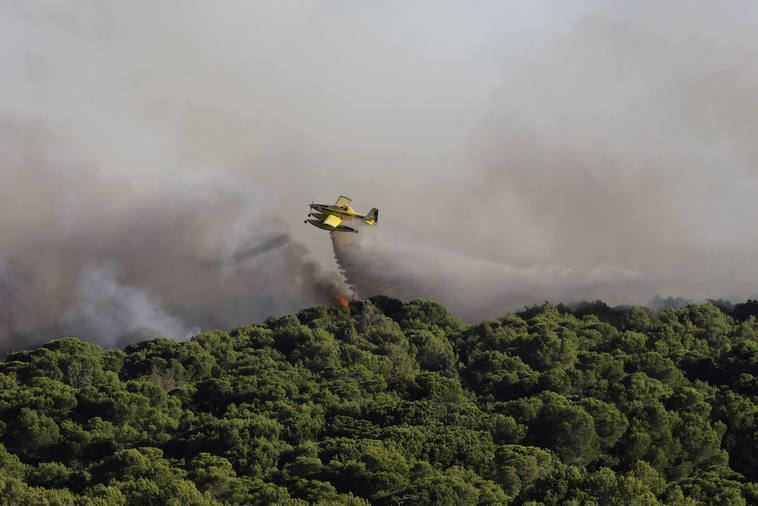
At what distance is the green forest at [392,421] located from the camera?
83.4 meters

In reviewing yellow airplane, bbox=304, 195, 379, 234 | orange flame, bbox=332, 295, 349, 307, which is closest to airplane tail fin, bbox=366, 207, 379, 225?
yellow airplane, bbox=304, 195, 379, 234

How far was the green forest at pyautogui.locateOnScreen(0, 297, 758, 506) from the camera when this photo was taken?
83.4 meters

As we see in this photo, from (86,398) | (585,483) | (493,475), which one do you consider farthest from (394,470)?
(86,398)

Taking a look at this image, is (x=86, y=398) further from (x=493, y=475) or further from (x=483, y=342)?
(x=483, y=342)

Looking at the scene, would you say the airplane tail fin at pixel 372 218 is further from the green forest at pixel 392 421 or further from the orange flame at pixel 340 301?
the orange flame at pixel 340 301

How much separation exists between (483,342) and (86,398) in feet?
208

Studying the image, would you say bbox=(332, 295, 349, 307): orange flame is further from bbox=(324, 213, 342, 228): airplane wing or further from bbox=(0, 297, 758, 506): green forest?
bbox=(324, 213, 342, 228): airplane wing

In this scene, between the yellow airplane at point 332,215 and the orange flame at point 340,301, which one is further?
the orange flame at point 340,301

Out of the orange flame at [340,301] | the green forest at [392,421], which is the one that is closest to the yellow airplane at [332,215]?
the green forest at [392,421]

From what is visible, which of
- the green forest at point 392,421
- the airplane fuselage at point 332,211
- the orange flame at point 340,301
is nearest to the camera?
the green forest at point 392,421

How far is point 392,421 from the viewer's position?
338 ft

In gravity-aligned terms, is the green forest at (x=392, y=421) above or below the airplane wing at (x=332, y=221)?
below

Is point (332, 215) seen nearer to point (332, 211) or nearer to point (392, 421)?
point (332, 211)

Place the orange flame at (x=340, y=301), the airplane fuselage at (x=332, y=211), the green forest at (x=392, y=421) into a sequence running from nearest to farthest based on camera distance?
1. the green forest at (x=392, y=421)
2. the airplane fuselage at (x=332, y=211)
3. the orange flame at (x=340, y=301)
